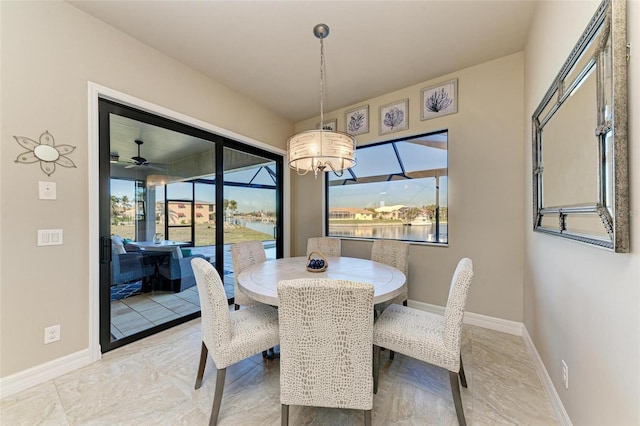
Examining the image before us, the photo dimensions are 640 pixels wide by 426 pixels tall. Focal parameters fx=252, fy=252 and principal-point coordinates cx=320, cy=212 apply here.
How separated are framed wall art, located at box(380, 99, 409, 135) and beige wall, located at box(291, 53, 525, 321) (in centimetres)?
8

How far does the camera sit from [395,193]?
3.50m

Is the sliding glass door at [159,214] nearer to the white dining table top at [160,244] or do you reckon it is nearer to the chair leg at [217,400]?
the white dining table top at [160,244]

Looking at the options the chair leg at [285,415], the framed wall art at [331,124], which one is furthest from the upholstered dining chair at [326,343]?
the framed wall art at [331,124]

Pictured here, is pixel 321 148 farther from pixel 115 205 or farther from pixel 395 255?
pixel 115 205

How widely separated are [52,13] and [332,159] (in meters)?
2.39

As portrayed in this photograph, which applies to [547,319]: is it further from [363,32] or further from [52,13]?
[52,13]

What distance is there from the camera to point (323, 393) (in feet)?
4.24

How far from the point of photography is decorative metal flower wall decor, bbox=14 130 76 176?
178cm

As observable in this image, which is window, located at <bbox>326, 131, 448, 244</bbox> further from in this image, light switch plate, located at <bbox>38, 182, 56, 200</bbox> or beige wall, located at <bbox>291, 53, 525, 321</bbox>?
light switch plate, located at <bbox>38, 182, 56, 200</bbox>

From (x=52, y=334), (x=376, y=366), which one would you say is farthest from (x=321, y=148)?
(x=52, y=334)

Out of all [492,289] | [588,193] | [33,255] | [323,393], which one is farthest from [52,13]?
[492,289]

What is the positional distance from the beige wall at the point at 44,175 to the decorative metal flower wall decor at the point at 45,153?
35 mm

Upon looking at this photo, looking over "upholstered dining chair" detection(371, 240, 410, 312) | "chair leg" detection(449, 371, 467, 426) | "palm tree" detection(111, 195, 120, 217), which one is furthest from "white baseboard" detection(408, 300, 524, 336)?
"palm tree" detection(111, 195, 120, 217)

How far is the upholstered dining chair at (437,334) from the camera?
4.68 feet
